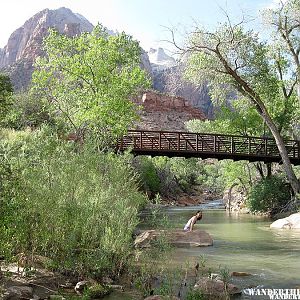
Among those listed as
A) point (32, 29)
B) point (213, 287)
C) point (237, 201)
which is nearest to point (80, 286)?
point (213, 287)

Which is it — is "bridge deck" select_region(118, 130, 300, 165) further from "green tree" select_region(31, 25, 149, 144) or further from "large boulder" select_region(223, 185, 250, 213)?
"large boulder" select_region(223, 185, 250, 213)

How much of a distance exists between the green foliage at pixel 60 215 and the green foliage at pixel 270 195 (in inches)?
779

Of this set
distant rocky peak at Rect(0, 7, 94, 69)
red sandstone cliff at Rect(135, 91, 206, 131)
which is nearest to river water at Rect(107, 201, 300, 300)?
red sandstone cliff at Rect(135, 91, 206, 131)

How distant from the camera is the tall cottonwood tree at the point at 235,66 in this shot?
2220cm

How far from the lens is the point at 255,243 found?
47.8 ft

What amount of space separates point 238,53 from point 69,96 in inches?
348

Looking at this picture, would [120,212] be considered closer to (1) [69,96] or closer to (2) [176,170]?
(1) [69,96]

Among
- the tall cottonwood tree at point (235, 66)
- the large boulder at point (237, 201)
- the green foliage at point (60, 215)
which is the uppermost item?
the tall cottonwood tree at point (235, 66)

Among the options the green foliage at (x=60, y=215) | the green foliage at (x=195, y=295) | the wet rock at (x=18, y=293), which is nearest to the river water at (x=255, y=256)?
the green foliage at (x=60, y=215)

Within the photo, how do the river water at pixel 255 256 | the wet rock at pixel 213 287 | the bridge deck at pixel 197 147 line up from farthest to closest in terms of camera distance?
the bridge deck at pixel 197 147, the river water at pixel 255 256, the wet rock at pixel 213 287

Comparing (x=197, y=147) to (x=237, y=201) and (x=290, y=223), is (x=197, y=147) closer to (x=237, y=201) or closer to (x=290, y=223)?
(x=290, y=223)

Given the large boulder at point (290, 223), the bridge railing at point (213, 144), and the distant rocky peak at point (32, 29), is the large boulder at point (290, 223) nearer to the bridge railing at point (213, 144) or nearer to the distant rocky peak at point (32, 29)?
the bridge railing at point (213, 144)

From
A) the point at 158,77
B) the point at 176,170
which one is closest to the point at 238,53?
the point at 176,170

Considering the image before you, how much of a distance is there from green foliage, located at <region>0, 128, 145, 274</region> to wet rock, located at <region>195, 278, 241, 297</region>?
4.71ft
